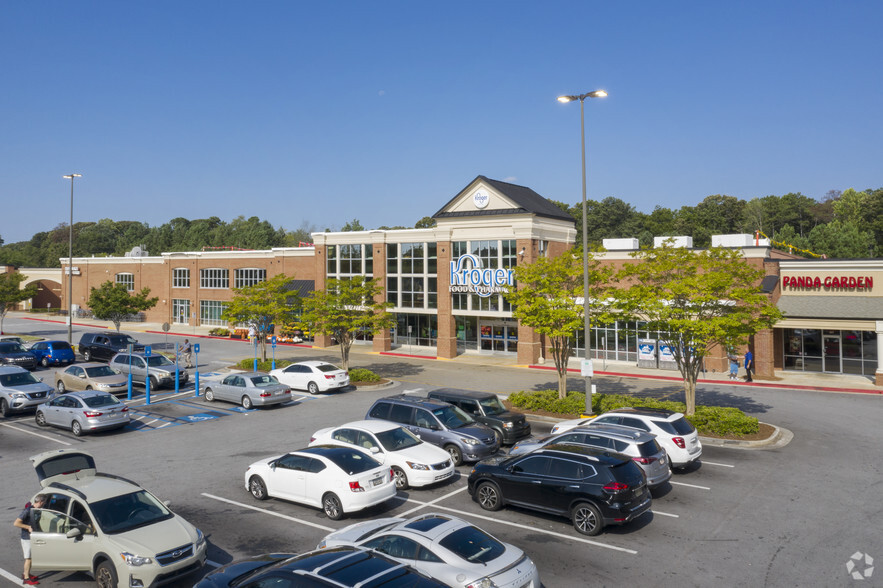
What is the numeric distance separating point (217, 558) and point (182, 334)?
51.8m

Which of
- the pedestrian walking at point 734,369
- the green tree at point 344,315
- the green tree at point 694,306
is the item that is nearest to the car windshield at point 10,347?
the green tree at point 344,315

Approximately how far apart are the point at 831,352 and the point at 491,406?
25.2 meters

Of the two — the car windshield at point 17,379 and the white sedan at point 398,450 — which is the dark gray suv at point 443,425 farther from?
the car windshield at point 17,379

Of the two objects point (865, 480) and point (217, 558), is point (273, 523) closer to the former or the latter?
point (217, 558)

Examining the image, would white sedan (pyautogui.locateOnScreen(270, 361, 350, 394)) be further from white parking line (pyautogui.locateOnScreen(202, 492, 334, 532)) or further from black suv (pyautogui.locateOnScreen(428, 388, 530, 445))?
white parking line (pyautogui.locateOnScreen(202, 492, 334, 532))

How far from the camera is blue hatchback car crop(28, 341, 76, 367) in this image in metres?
37.3

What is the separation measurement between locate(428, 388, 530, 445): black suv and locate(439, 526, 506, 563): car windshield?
10434 mm

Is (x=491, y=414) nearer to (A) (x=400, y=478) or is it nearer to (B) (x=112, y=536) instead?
(A) (x=400, y=478)

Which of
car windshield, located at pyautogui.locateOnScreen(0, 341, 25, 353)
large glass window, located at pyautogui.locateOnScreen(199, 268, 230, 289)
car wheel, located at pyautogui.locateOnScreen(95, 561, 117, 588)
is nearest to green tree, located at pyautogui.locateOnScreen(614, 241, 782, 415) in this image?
car wheel, located at pyautogui.locateOnScreen(95, 561, 117, 588)

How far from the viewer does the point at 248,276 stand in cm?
5984

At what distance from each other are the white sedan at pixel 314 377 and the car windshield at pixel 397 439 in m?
13.9

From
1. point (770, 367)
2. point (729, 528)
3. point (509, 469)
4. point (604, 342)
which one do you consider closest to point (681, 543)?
point (729, 528)

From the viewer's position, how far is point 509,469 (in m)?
14.2

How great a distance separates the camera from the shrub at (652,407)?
21109 mm
